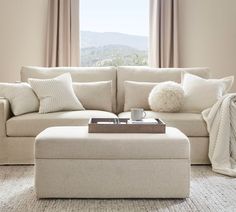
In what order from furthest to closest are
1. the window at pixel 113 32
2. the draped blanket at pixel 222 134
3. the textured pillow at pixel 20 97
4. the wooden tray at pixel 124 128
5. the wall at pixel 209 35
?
the window at pixel 113 32, the wall at pixel 209 35, the textured pillow at pixel 20 97, the draped blanket at pixel 222 134, the wooden tray at pixel 124 128

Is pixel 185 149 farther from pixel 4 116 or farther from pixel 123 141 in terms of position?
pixel 4 116

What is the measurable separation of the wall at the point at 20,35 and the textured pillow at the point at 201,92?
2.25 m

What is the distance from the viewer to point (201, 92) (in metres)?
4.21

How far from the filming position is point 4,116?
151 inches

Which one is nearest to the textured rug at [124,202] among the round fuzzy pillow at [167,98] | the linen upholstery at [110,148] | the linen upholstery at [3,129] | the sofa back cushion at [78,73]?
the linen upholstery at [110,148]

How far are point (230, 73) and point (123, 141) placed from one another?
11.1ft

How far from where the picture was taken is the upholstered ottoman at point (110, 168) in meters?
2.82

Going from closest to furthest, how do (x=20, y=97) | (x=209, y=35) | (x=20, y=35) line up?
(x=20, y=97) → (x=20, y=35) → (x=209, y=35)

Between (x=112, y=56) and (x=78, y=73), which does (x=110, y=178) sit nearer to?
(x=78, y=73)

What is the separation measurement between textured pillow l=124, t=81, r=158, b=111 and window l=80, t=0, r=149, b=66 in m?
1.59

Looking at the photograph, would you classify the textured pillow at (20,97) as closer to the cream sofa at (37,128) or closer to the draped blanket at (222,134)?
the cream sofa at (37,128)

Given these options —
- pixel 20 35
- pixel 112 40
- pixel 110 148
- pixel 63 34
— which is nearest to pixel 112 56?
pixel 112 40

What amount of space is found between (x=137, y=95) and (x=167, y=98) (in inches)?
16.7

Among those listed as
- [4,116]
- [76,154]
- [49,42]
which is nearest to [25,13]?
[49,42]
